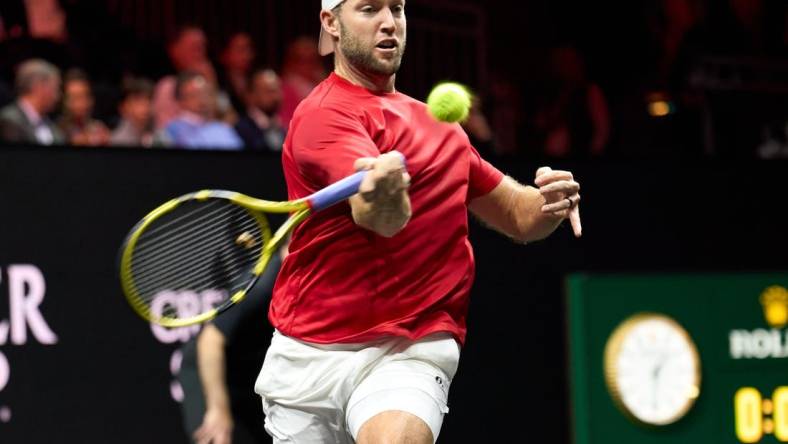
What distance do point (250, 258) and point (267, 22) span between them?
22.7 ft

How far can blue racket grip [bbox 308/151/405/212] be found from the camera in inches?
135

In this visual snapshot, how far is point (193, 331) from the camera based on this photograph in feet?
21.6

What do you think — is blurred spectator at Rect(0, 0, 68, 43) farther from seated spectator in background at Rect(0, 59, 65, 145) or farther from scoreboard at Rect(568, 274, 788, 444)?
scoreboard at Rect(568, 274, 788, 444)

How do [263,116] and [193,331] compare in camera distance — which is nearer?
[193,331]

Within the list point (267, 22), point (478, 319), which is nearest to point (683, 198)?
point (478, 319)

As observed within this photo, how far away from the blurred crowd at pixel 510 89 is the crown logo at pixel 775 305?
1.29m

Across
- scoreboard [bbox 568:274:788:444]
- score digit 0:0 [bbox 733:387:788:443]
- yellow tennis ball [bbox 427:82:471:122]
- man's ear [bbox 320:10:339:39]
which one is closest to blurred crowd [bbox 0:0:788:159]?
scoreboard [bbox 568:274:788:444]

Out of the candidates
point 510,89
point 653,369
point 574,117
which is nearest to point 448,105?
point 653,369

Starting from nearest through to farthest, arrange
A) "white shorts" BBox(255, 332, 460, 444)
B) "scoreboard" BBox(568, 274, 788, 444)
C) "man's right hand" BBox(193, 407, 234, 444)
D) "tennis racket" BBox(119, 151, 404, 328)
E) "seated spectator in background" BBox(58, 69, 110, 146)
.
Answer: "tennis racket" BBox(119, 151, 404, 328), "white shorts" BBox(255, 332, 460, 444), "man's right hand" BBox(193, 407, 234, 444), "scoreboard" BBox(568, 274, 788, 444), "seated spectator in background" BBox(58, 69, 110, 146)

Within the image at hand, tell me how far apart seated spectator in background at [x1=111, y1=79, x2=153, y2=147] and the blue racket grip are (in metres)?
4.63

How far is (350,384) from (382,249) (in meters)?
0.38

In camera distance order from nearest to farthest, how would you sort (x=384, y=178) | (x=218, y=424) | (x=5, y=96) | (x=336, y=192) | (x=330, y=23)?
1. (x=384, y=178)
2. (x=336, y=192)
3. (x=330, y=23)
4. (x=218, y=424)
5. (x=5, y=96)

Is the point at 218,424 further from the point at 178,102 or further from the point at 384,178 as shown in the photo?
the point at 178,102

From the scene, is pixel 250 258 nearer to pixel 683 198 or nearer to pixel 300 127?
pixel 300 127
